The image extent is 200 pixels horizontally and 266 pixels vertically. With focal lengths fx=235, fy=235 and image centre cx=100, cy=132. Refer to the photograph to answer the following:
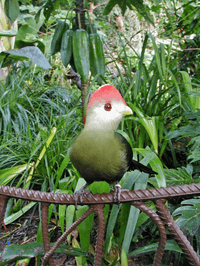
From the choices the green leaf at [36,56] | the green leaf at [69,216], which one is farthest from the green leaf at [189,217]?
the green leaf at [36,56]

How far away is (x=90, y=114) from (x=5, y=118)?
1517mm

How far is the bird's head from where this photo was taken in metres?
0.76

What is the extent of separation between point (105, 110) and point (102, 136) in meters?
0.09

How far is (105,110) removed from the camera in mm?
778

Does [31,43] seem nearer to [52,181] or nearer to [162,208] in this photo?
[52,181]

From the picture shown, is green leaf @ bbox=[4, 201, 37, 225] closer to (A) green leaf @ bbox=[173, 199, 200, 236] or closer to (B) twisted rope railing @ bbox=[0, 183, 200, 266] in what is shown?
(B) twisted rope railing @ bbox=[0, 183, 200, 266]

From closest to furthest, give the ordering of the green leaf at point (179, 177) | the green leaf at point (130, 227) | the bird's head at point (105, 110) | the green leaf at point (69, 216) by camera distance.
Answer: the bird's head at point (105, 110) → the green leaf at point (130, 227) → the green leaf at point (179, 177) → the green leaf at point (69, 216)

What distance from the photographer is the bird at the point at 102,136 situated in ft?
2.52

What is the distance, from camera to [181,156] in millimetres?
1917

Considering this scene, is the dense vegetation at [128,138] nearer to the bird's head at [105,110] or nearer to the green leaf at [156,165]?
the green leaf at [156,165]

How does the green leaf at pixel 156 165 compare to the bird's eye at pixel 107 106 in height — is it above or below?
below

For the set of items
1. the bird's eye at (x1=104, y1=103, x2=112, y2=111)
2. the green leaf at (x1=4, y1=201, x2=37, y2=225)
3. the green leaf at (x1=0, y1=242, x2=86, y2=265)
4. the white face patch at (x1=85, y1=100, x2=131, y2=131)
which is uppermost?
the bird's eye at (x1=104, y1=103, x2=112, y2=111)

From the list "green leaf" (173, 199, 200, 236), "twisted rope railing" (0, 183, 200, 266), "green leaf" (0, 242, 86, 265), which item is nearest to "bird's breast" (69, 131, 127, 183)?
"twisted rope railing" (0, 183, 200, 266)

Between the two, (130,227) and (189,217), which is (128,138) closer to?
(130,227)
